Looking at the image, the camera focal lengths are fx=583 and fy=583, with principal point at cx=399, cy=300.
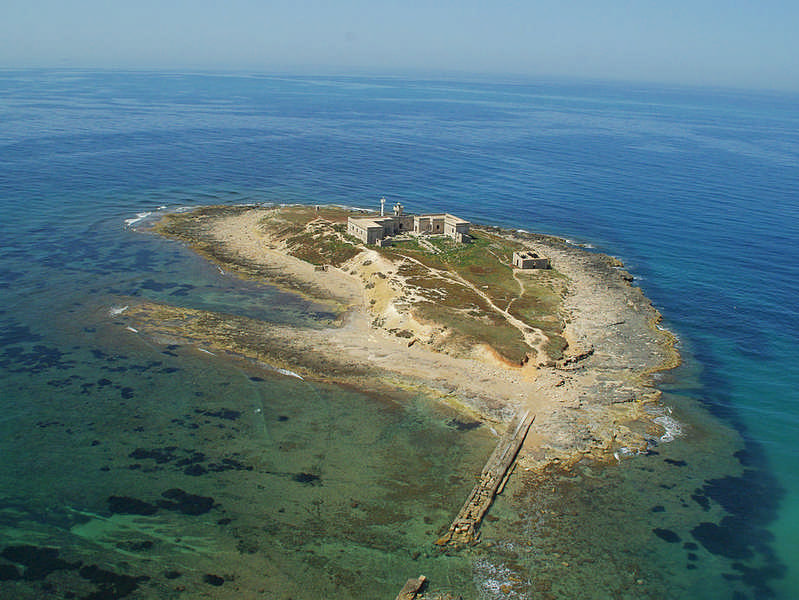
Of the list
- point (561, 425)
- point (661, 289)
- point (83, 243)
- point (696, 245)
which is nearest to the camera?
point (561, 425)

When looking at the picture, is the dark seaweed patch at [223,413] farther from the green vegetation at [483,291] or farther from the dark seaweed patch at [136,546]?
the green vegetation at [483,291]

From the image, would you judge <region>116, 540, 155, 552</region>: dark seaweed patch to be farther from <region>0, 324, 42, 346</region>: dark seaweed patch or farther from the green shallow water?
<region>0, 324, 42, 346</region>: dark seaweed patch

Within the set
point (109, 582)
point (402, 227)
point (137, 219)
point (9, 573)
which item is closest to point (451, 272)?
point (402, 227)

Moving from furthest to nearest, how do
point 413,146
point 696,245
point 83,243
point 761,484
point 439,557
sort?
point 413,146
point 696,245
point 83,243
point 761,484
point 439,557

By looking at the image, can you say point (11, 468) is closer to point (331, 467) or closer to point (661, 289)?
point (331, 467)

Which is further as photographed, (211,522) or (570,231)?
(570,231)

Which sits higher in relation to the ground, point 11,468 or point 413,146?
point 413,146

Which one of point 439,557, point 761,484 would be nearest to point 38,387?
point 439,557

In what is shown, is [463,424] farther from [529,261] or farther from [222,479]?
[529,261]
